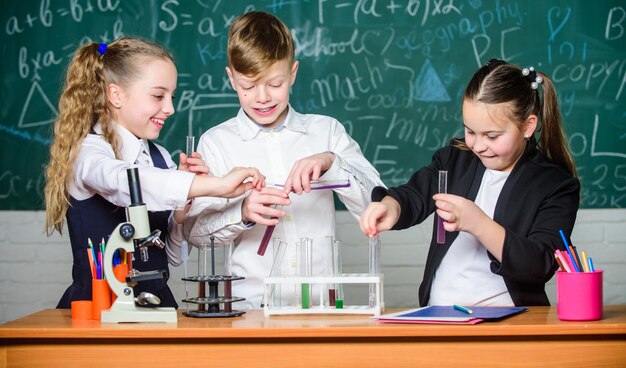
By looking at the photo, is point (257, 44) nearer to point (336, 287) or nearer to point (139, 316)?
point (336, 287)

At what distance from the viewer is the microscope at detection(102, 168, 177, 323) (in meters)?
1.90

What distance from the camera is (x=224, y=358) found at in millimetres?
1812

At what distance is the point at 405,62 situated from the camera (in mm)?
3934

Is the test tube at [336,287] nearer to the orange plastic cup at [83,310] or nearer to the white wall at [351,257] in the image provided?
the orange plastic cup at [83,310]

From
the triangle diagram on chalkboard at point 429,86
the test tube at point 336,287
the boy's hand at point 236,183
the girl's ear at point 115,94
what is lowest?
the test tube at point 336,287

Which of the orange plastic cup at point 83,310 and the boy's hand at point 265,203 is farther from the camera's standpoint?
the boy's hand at point 265,203

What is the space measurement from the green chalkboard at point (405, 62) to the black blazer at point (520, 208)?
1.47 m

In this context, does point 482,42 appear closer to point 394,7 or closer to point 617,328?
point 394,7

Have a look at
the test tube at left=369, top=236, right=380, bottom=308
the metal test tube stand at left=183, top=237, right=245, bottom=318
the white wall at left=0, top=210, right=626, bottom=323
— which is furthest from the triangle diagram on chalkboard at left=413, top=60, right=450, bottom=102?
the metal test tube stand at left=183, top=237, right=245, bottom=318

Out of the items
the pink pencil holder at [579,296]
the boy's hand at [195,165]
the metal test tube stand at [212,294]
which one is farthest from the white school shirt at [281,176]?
the pink pencil holder at [579,296]

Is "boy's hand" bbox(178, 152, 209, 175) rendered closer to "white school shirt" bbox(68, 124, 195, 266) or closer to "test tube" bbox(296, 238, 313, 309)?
"white school shirt" bbox(68, 124, 195, 266)

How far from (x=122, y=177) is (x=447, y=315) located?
2.79 feet

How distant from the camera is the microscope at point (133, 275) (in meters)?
1.90

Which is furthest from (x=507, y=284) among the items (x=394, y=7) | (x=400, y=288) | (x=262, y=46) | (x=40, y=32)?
(x=40, y=32)
